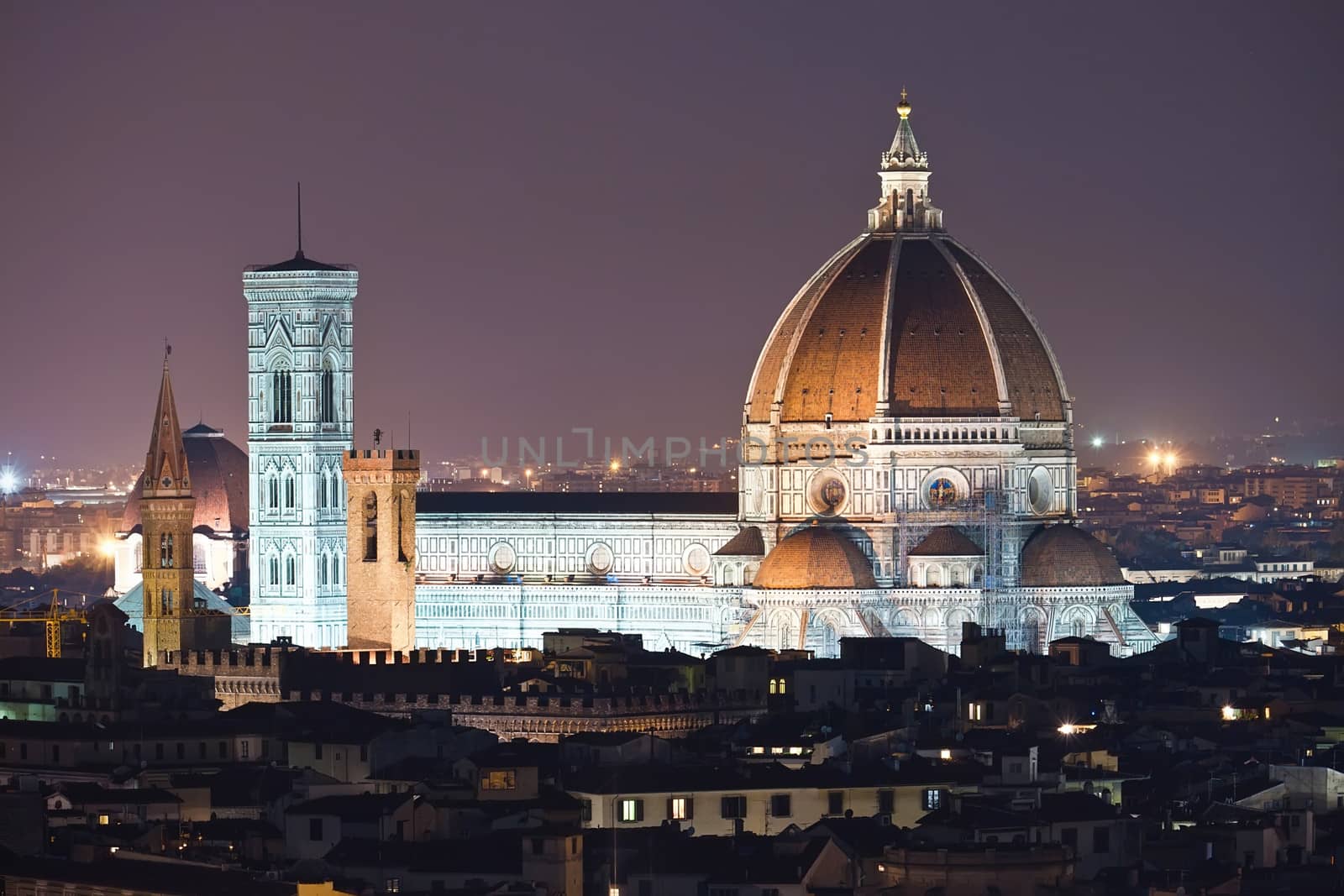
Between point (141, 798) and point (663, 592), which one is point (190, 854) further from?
point (663, 592)

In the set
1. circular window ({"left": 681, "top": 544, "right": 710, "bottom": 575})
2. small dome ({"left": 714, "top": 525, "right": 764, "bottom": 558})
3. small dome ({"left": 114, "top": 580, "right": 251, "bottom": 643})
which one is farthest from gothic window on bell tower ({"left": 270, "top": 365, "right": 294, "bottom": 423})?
small dome ({"left": 714, "top": 525, "right": 764, "bottom": 558})

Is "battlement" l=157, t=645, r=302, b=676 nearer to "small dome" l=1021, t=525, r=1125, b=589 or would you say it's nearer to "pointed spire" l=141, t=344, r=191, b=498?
"pointed spire" l=141, t=344, r=191, b=498

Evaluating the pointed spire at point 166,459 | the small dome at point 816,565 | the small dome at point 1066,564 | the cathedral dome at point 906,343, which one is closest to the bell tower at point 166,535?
the pointed spire at point 166,459

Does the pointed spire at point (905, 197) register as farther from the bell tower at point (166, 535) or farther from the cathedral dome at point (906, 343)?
the bell tower at point (166, 535)

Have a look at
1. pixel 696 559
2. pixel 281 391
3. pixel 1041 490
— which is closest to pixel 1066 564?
pixel 1041 490

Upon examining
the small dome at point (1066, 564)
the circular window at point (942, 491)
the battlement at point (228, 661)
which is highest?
the circular window at point (942, 491)

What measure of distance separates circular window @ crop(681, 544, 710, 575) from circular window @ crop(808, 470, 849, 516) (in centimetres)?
452

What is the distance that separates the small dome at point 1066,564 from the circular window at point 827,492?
6074 mm

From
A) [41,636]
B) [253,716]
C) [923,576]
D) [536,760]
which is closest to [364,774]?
[536,760]

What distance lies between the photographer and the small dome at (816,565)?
151375mm

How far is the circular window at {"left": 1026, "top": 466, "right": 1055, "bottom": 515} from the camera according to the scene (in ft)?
522

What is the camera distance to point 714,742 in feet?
352

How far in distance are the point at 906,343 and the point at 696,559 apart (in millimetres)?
10065

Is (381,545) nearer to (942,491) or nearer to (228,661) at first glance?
(228,661)
